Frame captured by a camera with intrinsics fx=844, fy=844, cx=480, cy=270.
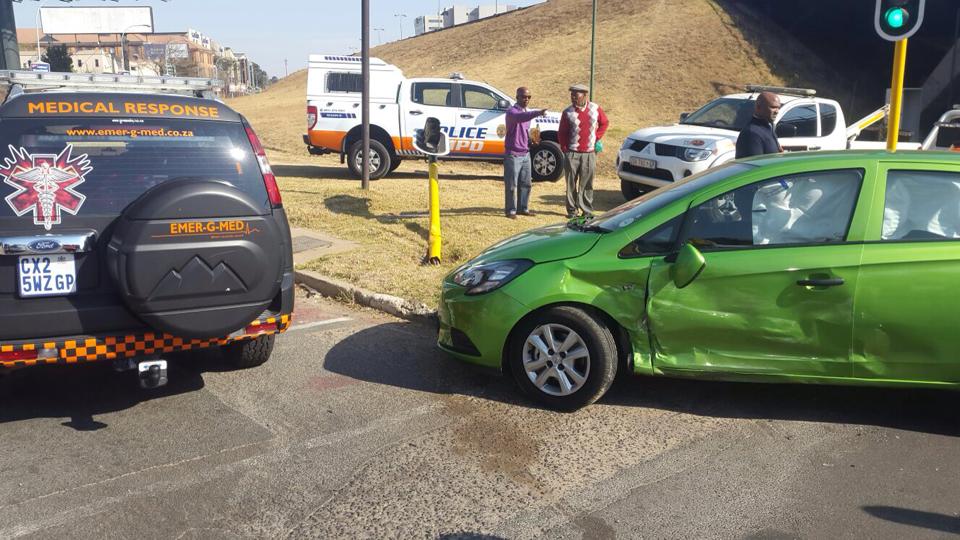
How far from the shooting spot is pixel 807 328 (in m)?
4.66

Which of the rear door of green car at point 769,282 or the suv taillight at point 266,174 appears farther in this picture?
the suv taillight at point 266,174

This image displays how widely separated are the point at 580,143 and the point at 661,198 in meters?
5.81

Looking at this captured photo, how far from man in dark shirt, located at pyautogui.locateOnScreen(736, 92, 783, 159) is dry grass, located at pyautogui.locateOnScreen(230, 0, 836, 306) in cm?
291

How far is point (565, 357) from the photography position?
193 inches

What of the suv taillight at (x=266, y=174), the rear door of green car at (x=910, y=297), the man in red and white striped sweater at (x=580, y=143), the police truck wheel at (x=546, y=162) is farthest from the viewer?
the police truck wheel at (x=546, y=162)

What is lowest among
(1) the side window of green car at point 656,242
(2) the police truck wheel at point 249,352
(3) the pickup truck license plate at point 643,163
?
(2) the police truck wheel at point 249,352

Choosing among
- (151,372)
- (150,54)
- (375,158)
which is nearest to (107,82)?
(151,372)

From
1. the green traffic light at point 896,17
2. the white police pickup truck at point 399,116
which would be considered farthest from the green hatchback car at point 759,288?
the white police pickup truck at point 399,116

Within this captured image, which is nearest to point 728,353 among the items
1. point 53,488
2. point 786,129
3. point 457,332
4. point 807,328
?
point 807,328

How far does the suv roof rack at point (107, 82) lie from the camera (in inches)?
214

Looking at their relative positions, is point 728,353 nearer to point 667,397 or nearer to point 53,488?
point 667,397

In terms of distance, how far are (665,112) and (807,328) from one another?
87.7ft

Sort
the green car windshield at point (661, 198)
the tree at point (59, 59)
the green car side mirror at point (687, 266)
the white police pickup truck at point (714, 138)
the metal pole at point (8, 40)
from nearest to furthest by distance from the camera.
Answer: the green car side mirror at point (687, 266) → the green car windshield at point (661, 198) → the white police pickup truck at point (714, 138) → the metal pole at point (8, 40) → the tree at point (59, 59)

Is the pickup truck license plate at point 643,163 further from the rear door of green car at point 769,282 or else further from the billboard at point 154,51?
the billboard at point 154,51
